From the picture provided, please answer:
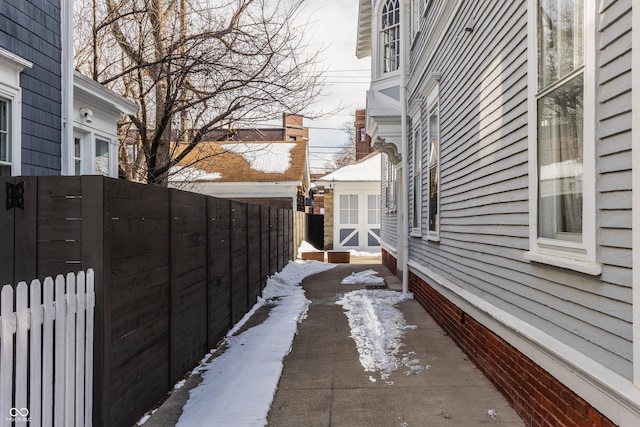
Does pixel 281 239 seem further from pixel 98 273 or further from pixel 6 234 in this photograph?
pixel 98 273

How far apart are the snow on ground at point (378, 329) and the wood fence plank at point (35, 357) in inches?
121

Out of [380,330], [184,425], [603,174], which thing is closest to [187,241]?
[184,425]

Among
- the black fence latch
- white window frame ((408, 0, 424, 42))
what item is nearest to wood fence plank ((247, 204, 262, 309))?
white window frame ((408, 0, 424, 42))

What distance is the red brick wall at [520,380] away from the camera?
3.15 metres

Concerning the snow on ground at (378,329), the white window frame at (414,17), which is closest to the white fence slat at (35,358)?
the snow on ground at (378,329)

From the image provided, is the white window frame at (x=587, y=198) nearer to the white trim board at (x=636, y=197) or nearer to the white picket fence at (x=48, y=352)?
the white trim board at (x=636, y=197)

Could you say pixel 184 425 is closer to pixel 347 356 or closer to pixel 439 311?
pixel 347 356

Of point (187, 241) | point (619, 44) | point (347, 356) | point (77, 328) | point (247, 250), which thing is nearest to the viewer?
point (619, 44)

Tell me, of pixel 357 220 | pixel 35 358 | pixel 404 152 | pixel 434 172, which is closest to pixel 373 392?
pixel 35 358

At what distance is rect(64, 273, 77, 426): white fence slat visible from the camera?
3.07 m

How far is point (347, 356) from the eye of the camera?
5.98 m

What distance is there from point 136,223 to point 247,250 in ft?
15.2

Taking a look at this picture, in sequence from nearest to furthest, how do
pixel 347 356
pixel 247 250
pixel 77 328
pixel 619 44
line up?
pixel 619 44, pixel 77 328, pixel 347 356, pixel 247 250

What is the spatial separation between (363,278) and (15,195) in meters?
10.8
